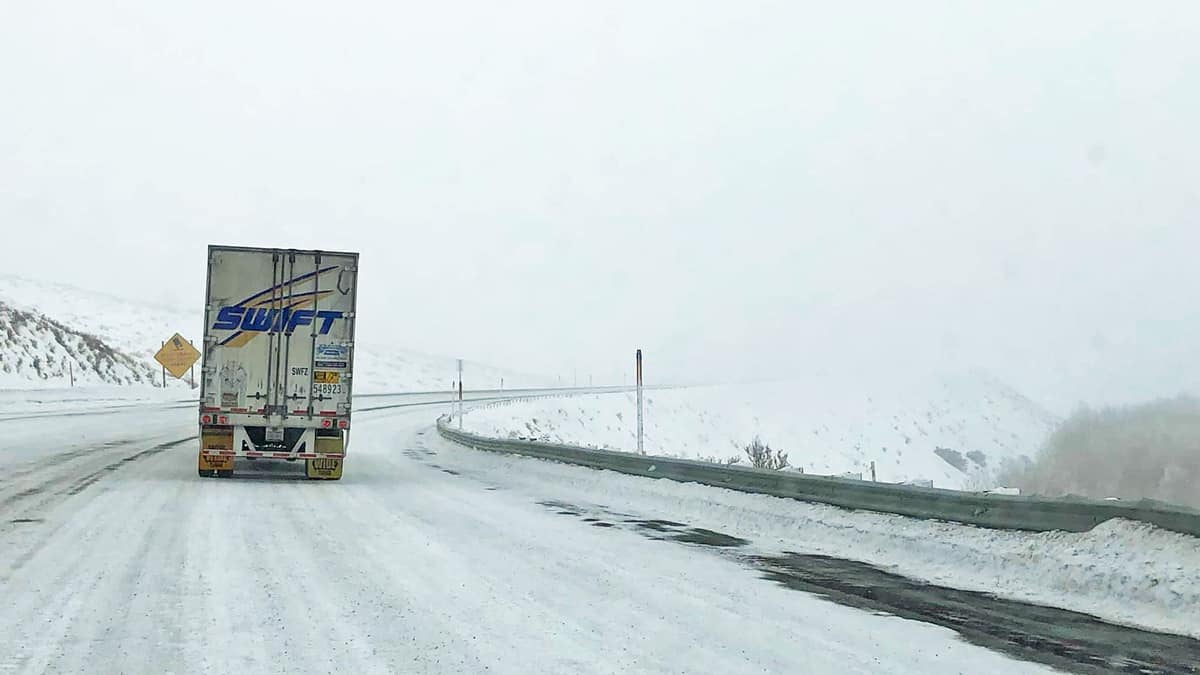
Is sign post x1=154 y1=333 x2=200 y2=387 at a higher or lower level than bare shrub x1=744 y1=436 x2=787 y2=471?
higher

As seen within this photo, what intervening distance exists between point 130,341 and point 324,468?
88.4 m

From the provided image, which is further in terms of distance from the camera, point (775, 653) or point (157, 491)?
point (157, 491)

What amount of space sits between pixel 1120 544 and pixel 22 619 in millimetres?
7715

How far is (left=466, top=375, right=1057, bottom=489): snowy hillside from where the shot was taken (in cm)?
5750

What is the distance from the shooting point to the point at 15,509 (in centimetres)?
1234

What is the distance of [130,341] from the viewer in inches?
3819

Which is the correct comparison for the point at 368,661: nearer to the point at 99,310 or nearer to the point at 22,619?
the point at 22,619

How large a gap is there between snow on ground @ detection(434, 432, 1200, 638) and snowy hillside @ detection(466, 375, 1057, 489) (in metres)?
29.1

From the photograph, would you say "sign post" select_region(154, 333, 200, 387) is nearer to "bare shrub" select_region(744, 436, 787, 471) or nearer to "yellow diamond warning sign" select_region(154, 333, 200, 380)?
"yellow diamond warning sign" select_region(154, 333, 200, 380)

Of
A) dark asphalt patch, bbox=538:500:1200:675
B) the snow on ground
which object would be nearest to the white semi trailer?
the snow on ground

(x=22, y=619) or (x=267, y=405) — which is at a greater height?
(x=267, y=405)

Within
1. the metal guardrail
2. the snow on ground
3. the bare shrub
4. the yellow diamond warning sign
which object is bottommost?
the bare shrub

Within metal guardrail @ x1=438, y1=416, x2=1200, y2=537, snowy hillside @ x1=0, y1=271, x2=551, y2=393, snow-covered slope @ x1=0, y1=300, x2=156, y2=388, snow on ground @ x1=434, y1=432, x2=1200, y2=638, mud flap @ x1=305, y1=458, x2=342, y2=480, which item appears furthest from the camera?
snowy hillside @ x1=0, y1=271, x2=551, y2=393

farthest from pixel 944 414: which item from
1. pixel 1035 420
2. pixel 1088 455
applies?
pixel 1088 455
